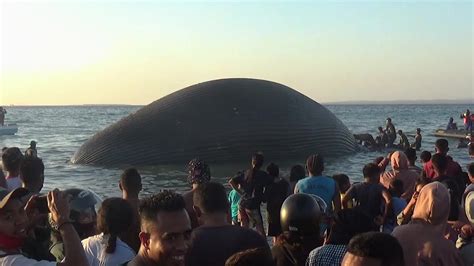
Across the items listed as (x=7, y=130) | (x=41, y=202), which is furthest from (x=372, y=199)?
(x=7, y=130)

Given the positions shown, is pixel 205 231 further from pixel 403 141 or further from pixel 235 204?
pixel 403 141

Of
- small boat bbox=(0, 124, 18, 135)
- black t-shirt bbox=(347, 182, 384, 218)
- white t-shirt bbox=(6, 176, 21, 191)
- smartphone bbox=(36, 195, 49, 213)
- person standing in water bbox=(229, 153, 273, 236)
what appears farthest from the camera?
small boat bbox=(0, 124, 18, 135)

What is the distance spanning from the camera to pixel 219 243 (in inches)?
199

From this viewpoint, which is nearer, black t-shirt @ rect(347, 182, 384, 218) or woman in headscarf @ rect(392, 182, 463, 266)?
woman in headscarf @ rect(392, 182, 463, 266)

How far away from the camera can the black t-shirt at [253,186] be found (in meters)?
10.2

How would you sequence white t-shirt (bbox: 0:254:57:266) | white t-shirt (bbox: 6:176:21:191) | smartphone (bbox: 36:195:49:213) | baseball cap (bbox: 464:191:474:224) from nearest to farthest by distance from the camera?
white t-shirt (bbox: 0:254:57:266)
smartphone (bbox: 36:195:49:213)
baseball cap (bbox: 464:191:474:224)
white t-shirt (bbox: 6:176:21:191)

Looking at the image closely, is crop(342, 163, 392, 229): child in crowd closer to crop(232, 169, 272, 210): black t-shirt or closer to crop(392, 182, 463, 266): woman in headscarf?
crop(232, 169, 272, 210): black t-shirt

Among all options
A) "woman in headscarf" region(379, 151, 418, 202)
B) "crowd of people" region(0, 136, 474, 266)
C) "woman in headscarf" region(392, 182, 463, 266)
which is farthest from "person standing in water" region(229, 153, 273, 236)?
"woman in headscarf" region(392, 182, 463, 266)

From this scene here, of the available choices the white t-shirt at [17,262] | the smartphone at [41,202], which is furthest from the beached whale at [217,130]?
the white t-shirt at [17,262]

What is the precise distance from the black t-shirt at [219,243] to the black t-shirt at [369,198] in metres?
3.13

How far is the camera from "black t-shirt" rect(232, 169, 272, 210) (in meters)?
10.2

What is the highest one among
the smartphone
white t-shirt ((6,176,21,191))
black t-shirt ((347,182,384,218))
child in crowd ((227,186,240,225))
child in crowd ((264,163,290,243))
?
the smartphone

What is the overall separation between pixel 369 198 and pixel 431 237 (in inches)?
106

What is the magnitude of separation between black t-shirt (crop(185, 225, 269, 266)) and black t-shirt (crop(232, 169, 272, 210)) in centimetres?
498
